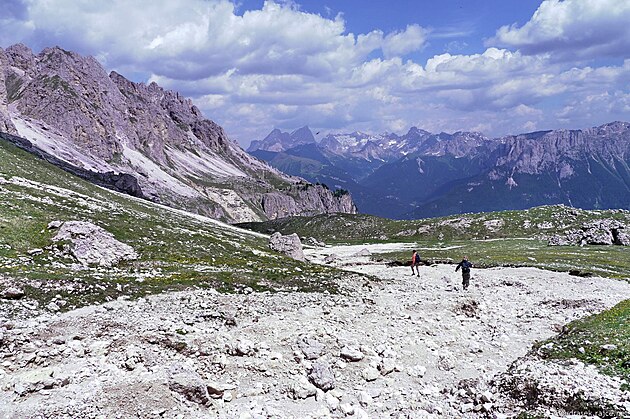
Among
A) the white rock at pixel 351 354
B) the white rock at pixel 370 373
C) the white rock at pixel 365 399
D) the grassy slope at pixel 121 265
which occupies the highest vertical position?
the grassy slope at pixel 121 265

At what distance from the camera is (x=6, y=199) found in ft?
150

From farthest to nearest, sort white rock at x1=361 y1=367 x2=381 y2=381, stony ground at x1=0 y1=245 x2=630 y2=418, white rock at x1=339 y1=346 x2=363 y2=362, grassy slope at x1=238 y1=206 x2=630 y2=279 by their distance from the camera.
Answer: grassy slope at x1=238 y1=206 x2=630 y2=279
white rock at x1=339 y1=346 x2=363 y2=362
white rock at x1=361 y1=367 x2=381 y2=381
stony ground at x1=0 y1=245 x2=630 y2=418

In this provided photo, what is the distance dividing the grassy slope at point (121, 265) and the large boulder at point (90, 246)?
1129 millimetres

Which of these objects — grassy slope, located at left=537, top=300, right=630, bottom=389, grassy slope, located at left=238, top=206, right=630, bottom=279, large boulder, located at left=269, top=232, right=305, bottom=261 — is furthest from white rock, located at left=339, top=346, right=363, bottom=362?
grassy slope, located at left=238, top=206, right=630, bottom=279

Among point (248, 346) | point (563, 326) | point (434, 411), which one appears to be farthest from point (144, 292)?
point (563, 326)

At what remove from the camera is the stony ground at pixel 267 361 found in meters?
15.6

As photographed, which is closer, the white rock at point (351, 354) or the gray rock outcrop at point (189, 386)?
the gray rock outcrop at point (189, 386)

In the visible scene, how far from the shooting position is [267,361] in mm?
19625

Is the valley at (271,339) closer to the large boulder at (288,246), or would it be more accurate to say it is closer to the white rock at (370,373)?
the white rock at (370,373)

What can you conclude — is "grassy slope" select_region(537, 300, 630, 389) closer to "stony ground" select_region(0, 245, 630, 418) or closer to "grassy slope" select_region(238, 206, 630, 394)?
"grassy slope" select_region(238, 206, 630, 394)

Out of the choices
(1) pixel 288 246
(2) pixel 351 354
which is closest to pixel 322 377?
(2) pixel 351 354

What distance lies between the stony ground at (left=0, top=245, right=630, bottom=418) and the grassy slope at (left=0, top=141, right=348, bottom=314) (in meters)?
3.29

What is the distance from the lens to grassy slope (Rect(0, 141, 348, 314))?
87.2ft

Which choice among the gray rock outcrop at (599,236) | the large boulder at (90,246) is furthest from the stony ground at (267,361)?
the gray rock outcrop at (599,236)
